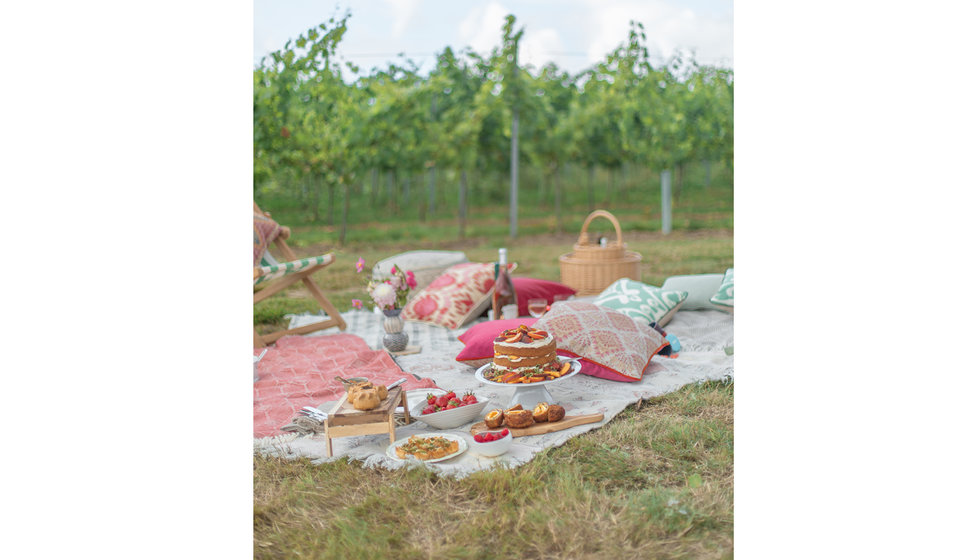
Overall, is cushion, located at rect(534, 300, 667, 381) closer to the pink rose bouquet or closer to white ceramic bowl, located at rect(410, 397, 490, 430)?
white ceramic bowl, located at rect(410, 397, 490, 430)

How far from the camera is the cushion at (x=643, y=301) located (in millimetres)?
3527

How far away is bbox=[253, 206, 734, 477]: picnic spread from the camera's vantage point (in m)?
2.24

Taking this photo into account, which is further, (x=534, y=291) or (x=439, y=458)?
(x=534, y=291)

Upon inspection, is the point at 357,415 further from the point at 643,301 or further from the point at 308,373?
the point at 643,301

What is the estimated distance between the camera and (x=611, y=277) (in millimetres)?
4324

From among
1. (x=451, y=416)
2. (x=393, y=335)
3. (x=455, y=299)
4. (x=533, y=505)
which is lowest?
→ (x=533, y=505)

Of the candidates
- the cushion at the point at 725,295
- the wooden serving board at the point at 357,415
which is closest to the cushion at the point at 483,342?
the wooden serving board at the point at 357,415

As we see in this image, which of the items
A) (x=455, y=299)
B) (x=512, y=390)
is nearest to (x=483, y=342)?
(x=512, y=390)

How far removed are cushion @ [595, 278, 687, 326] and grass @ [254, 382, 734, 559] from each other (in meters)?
1.23

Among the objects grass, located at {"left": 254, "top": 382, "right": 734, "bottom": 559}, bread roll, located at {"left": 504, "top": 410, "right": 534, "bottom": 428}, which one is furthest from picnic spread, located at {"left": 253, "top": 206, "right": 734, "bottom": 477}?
grass, located at {"left": 254, "top": 382, "right": 734, "bottom": 559}

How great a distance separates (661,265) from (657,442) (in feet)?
13.9

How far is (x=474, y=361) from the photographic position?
305cm

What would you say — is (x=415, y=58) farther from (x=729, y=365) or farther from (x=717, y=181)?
(x=717, y=181)

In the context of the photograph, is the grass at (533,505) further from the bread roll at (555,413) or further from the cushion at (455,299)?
the cushion at (455,299)
